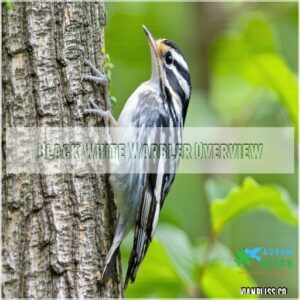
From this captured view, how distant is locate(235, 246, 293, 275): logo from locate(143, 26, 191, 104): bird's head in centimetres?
174

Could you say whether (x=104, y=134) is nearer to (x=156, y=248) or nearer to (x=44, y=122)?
(x=44, y=122)

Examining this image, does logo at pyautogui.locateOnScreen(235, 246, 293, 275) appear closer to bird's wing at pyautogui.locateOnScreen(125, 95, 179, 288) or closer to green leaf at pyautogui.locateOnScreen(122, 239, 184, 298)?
green leaf at pyautogui.locateOnScreen(122, 239, 184, 298)

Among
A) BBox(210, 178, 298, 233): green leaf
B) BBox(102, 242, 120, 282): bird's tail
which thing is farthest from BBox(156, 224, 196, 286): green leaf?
BBox(102, 242, 120, 282): bird's tail

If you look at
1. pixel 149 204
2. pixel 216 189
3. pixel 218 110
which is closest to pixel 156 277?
pixel 216 189

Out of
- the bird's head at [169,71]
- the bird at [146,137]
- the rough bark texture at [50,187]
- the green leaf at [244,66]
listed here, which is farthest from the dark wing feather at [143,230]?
the green leaf at [244,66]

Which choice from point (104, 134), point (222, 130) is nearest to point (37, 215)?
point (104, 134)

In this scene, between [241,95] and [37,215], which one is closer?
[37,215]

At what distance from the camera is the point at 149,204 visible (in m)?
4.40

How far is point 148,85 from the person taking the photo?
4895mm

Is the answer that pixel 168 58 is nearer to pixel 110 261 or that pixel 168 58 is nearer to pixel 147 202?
pixel 147 202

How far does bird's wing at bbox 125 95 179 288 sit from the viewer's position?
4266 mm

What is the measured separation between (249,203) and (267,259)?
1.71 m

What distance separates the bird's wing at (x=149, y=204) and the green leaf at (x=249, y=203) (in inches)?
16.0

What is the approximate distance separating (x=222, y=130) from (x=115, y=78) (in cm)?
116
